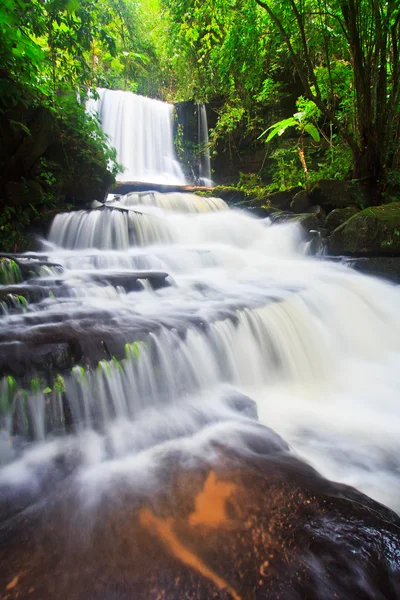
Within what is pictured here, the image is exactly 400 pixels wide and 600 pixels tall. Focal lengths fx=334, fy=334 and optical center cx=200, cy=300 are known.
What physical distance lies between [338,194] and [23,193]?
696 cm

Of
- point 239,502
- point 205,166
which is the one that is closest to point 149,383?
point 239,502

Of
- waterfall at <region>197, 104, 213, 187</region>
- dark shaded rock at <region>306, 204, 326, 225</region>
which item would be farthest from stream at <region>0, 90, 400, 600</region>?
waterfall at <region>197, 104, 213, 187</region>

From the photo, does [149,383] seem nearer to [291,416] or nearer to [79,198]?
[291,416]

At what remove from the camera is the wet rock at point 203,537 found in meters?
1.34

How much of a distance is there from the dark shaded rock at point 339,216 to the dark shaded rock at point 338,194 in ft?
1.48

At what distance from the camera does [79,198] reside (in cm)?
773

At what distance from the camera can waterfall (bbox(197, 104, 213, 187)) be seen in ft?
45.5

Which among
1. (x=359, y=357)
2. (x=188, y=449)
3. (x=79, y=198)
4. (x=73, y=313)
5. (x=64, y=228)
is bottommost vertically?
(x=359, y=357)

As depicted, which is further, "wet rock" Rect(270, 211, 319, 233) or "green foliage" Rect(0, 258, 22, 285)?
"wet rock" Rect(270, 211, 319, 233)

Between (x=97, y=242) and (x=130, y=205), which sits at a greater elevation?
(x=130, y=205)

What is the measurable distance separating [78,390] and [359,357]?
3.40 metres

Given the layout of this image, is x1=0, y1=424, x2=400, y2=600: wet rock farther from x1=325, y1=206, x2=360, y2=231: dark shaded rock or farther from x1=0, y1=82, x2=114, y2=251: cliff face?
x1=325, y1=206, x2=360, y2=231: dark shaded rock

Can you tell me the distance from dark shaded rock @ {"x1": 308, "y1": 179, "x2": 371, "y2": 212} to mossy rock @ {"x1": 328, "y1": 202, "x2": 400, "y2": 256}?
4.41 ft

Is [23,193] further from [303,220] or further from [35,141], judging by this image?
[303,220]
